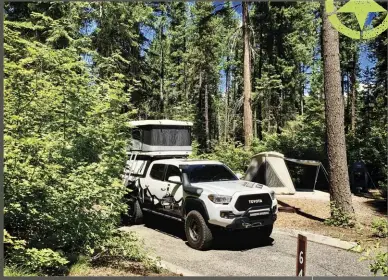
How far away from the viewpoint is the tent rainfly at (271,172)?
8.34m

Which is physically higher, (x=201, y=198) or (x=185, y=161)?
(x=185, y=161)

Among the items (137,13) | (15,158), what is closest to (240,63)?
(137,13)

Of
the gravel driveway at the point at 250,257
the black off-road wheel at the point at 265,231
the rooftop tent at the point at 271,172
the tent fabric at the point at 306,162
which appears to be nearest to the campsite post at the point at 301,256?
the gravel driveway at the point at 250,257

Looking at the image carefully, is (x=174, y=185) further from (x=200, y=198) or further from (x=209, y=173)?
(x=200, y=198)

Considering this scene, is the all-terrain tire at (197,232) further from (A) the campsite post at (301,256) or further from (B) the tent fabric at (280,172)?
(B) the tent fabric at (280,172)

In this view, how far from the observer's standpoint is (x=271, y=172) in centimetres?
891

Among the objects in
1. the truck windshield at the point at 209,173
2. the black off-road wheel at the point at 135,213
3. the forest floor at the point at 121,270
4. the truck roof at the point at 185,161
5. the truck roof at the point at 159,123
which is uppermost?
the truck roof at the point at 159,123

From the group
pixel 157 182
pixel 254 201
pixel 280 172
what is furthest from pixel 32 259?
pixel 280 172

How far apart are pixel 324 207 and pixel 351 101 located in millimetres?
5344

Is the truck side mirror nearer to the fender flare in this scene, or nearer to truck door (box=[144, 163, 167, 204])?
truck door (box=[144, 163, 167, 204])

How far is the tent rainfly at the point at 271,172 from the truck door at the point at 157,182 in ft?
6.03

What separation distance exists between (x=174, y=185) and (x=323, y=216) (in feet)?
10.9

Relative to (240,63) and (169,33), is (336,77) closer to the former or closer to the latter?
(240,63)

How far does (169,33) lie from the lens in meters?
7.43
